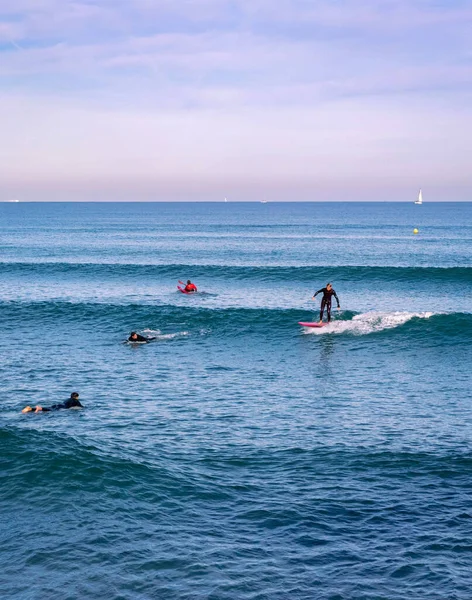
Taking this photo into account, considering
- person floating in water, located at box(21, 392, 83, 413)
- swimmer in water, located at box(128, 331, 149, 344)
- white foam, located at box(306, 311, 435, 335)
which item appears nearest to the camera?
person floating in water, located at box(21, 392, 83, 413)

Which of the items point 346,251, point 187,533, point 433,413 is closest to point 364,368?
point 433,413

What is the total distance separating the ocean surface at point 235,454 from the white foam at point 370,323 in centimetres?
19

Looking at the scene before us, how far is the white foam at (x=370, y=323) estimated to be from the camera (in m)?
35.2

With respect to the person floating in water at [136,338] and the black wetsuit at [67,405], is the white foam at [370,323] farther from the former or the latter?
the black wetsuit at [67,405]

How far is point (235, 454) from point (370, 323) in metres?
19.5

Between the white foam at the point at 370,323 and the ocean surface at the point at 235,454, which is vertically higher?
the white foam at the point at 370,323

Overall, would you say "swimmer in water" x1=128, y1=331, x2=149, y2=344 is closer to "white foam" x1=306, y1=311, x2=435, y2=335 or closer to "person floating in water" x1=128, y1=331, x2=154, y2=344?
"person floating in water" x1=128, y1=331, x2=154, y2=344

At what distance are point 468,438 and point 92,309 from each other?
1036 inches

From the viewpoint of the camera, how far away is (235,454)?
18375mm

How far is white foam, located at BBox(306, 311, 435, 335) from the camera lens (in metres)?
35.2

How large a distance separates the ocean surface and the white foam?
195 mm

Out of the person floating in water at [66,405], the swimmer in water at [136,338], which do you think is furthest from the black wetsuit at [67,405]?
the swimmer in water at [136,338]

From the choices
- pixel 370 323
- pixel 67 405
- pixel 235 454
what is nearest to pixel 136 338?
pixel 67 405

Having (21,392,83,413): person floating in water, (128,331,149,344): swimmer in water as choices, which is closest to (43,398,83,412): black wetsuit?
(21,392,83,413): person floating in water
